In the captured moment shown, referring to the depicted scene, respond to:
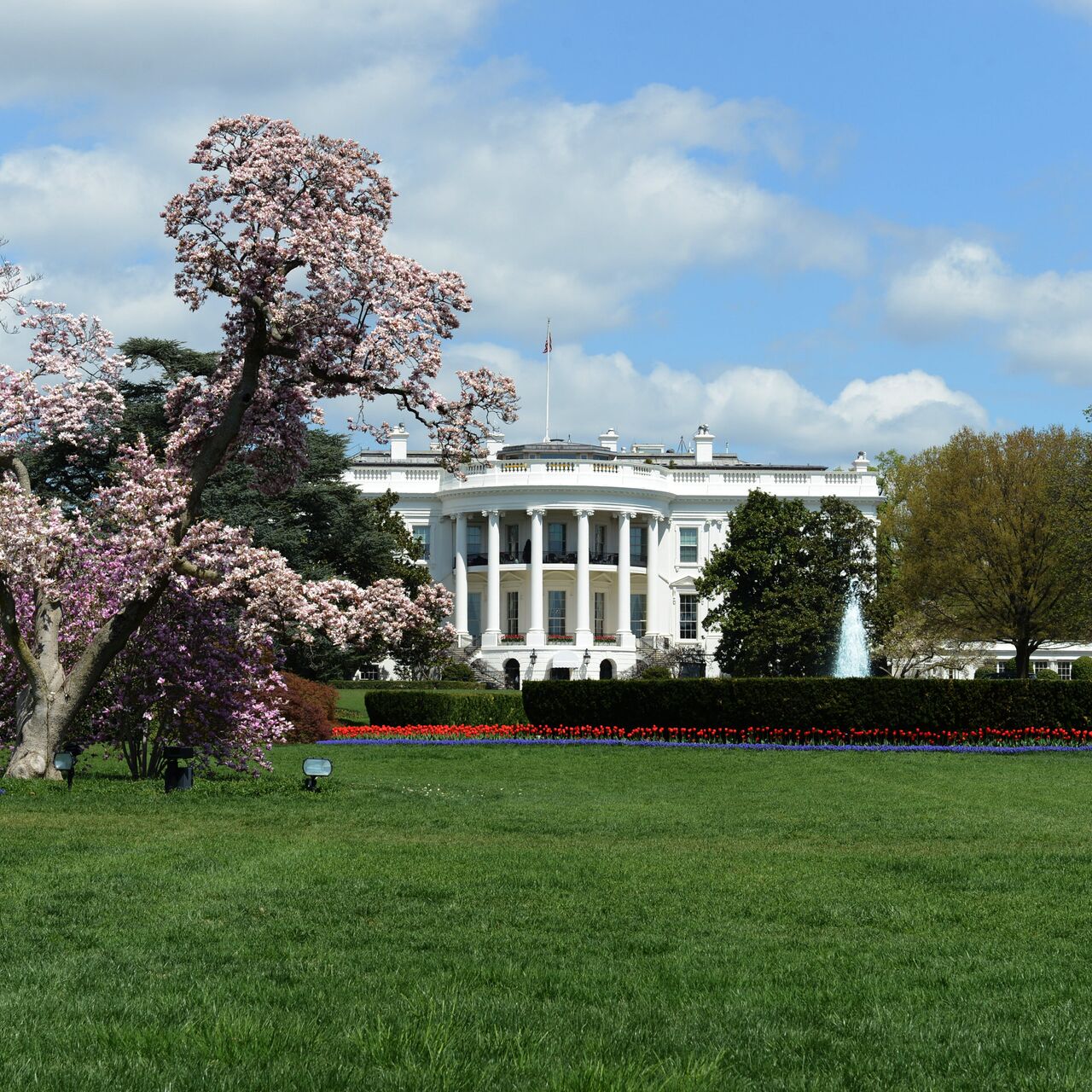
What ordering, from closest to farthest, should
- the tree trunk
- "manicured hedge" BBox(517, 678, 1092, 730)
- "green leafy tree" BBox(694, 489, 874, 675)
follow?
the tree trunk → "manicured hedge" BBox(517, 678, 1092, 730) → "green leafy tree" BBox(694, 489, 874, 675)

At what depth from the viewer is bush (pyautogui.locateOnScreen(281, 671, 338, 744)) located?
2755cm

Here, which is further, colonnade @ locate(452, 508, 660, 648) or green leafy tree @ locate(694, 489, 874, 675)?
colonnade @ locate(452, 508, 660, 648)

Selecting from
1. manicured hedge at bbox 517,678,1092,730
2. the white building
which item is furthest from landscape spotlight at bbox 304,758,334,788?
the white building

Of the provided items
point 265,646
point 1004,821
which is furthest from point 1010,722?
point 265,646

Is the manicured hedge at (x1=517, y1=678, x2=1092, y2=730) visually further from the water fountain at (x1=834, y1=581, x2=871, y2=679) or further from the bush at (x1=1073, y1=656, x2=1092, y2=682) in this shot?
the bush at (x1=1073, y1=656, x2=1092, y2=682)

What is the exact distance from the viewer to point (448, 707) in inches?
1219

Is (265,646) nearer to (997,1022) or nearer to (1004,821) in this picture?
(1004,821)

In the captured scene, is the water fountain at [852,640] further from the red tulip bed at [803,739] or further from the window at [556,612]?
the red tulip bed at [803,739]

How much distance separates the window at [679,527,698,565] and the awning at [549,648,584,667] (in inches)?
396

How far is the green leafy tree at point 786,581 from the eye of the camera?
5281 centimetres

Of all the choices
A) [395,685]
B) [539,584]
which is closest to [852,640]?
[395,685]

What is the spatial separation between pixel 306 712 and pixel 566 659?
38.7m

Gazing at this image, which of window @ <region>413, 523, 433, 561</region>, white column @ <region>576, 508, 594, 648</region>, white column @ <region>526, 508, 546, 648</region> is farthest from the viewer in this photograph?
window @ <region>413, 523, 433, 561</region>

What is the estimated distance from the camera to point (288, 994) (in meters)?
6.23
